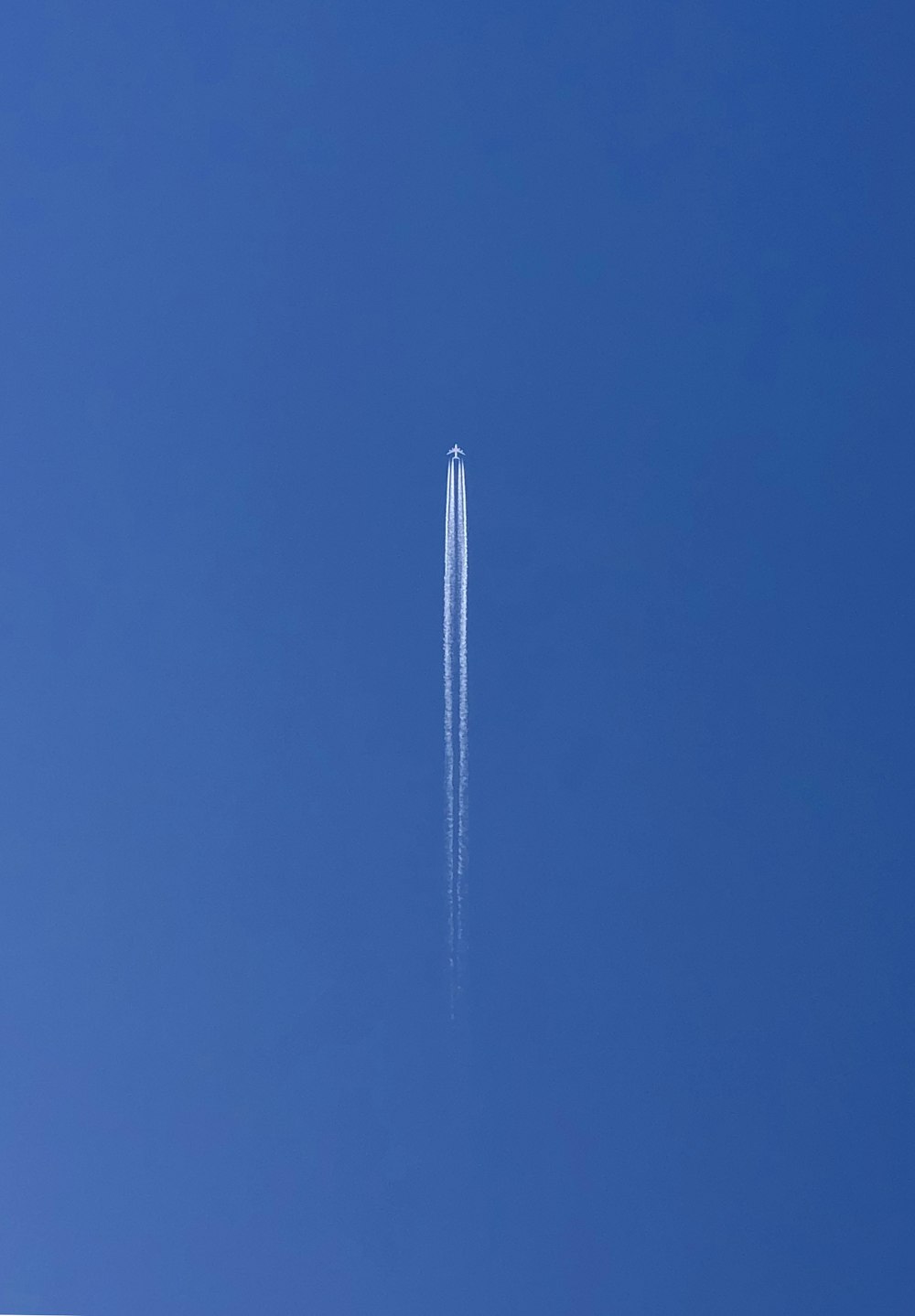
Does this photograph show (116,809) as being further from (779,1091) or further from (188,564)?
(779,1091)
